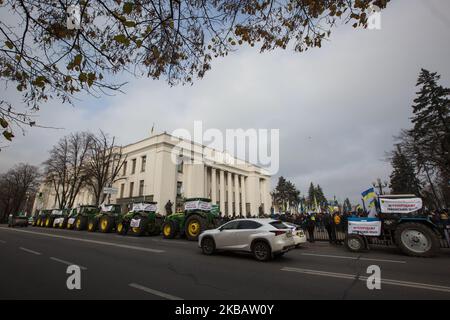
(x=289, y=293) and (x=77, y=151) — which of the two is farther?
(x=77, y=151)

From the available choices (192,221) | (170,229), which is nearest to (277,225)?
(192,221)

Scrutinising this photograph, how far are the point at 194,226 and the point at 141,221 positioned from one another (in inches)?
201

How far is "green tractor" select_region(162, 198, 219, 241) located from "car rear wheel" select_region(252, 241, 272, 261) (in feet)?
20.9

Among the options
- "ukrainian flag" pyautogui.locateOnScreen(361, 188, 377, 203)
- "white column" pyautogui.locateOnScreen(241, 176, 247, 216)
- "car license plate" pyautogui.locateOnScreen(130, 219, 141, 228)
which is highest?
"white column" pyautogui.locateOnScreen(241, 176, 247, 216)

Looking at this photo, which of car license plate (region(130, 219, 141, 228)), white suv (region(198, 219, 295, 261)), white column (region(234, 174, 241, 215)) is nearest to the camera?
white suv (region(198, 219, 295, 261))

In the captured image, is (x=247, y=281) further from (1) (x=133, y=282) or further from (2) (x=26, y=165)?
(2) (x=26, y=165)

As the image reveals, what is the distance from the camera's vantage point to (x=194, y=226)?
1461cm

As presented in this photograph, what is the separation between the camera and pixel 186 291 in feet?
15.1

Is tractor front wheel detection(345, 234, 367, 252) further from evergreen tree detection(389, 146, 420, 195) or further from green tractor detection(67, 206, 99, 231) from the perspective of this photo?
green tractor detection(67, 206, 99, 231)

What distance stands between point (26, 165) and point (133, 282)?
71.5 meters

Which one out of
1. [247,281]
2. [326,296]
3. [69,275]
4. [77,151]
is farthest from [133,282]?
[77,151]

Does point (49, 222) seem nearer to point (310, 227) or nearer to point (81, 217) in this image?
point (81, 217)

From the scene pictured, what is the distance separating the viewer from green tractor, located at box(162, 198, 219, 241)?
14.3 meters

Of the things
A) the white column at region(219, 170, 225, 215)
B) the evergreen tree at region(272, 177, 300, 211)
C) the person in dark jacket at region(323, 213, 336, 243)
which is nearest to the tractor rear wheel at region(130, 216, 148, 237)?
the person in dark jacket at region(323, 213, 336, 243)
